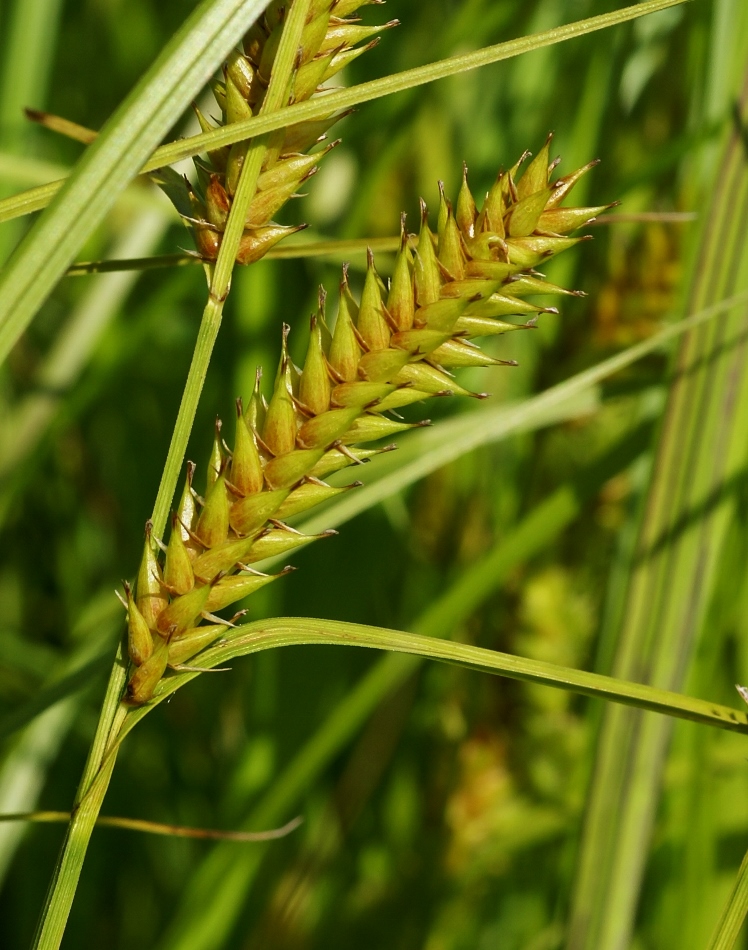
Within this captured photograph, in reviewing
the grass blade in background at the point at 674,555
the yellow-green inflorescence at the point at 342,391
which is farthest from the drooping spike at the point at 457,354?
the grass blade in background at the point at 674,555

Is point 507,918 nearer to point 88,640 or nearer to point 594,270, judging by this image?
point 88,640

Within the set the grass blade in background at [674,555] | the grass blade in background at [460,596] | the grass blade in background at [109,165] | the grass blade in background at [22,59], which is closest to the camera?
the grass blade in background at [109,165]

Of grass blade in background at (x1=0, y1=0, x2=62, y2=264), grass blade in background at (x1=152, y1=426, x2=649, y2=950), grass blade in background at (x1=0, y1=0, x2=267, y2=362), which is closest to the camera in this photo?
grass blade in background at (x1=0, y1=0, x2=267, y2=362)

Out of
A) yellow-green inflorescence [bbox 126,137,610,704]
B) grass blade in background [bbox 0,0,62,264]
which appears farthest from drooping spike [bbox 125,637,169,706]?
grass blade in background [bbox 0,0,62,264]

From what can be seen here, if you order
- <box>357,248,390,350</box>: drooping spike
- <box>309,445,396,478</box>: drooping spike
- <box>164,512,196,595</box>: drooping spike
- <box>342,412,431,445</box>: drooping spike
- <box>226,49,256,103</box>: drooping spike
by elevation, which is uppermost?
<box>226,49,256,103</box>: drooping spike

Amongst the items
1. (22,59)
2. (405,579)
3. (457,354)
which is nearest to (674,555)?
(457,354)

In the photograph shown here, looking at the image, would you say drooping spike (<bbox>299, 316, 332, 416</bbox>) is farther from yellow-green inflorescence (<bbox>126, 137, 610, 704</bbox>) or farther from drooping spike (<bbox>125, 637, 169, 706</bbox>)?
drooping spike (<bbox>125, 637, 169, 706</bbox>)

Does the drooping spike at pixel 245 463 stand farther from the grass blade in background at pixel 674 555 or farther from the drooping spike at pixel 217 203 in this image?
the grass blade in background at pixel 674 555
